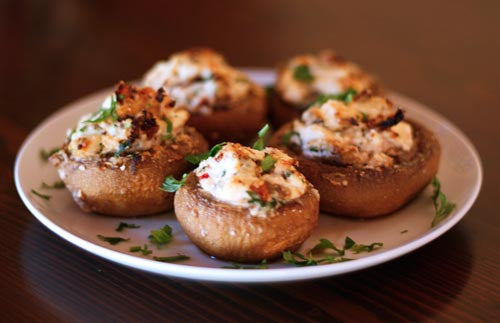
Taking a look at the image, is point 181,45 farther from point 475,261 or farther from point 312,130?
point 475,261

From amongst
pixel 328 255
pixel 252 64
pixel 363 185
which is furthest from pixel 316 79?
pixel 328 255

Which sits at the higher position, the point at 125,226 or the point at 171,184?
the point at 171,184

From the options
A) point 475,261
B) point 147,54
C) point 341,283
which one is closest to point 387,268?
point 341,283

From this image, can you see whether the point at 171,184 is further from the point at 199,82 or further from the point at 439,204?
the point at 439,204

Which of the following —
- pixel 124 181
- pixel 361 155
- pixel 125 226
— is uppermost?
pixel 361 155

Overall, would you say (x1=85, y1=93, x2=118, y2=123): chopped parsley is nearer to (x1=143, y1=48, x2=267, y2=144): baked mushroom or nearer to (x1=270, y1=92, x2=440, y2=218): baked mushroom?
(x1=143, y1=48, x2=267, y2=144): baked mushroom

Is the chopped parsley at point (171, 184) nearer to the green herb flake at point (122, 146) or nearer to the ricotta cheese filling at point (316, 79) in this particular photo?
the green herb flake at point (122, 146)
